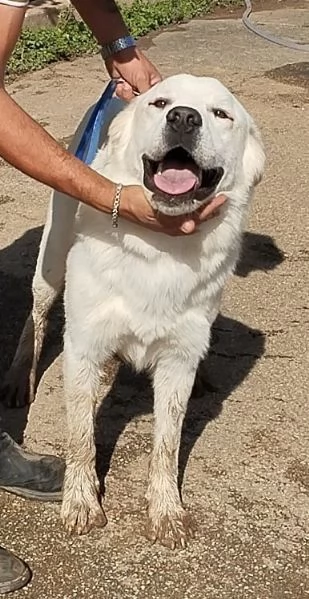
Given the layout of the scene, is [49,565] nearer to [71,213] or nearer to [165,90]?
[71,213]

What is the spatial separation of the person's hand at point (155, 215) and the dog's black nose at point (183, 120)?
0.19 m

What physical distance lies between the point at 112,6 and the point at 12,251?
1.63 meters

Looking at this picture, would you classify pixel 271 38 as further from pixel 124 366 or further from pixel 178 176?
pixel 178 176

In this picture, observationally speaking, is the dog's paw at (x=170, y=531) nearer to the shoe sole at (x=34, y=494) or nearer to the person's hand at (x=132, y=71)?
the shoe sole at (x=34, y=494)

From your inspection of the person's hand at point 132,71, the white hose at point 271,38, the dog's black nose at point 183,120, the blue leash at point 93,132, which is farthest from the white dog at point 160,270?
the white hose at point 271,38

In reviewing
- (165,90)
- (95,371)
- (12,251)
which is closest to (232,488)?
(95,371)

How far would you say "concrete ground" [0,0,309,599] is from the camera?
2.60 m

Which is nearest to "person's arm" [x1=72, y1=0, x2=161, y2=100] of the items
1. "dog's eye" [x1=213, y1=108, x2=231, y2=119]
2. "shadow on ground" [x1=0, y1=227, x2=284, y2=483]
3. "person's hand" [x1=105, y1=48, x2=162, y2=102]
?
"person's hand" [x1=105, y1=48, x2=162, y2=102]

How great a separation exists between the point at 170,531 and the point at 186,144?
45.1 inches

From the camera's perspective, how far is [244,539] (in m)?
2.74

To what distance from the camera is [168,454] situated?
2783 mm

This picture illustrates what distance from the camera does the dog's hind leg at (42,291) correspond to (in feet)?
9.90

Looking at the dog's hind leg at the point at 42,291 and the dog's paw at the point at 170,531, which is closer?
the dog's paw at the point at 170,531

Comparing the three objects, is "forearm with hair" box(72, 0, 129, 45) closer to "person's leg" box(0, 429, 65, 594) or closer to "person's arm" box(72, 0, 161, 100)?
"person's arm" box(72, 0, 161, 100)
